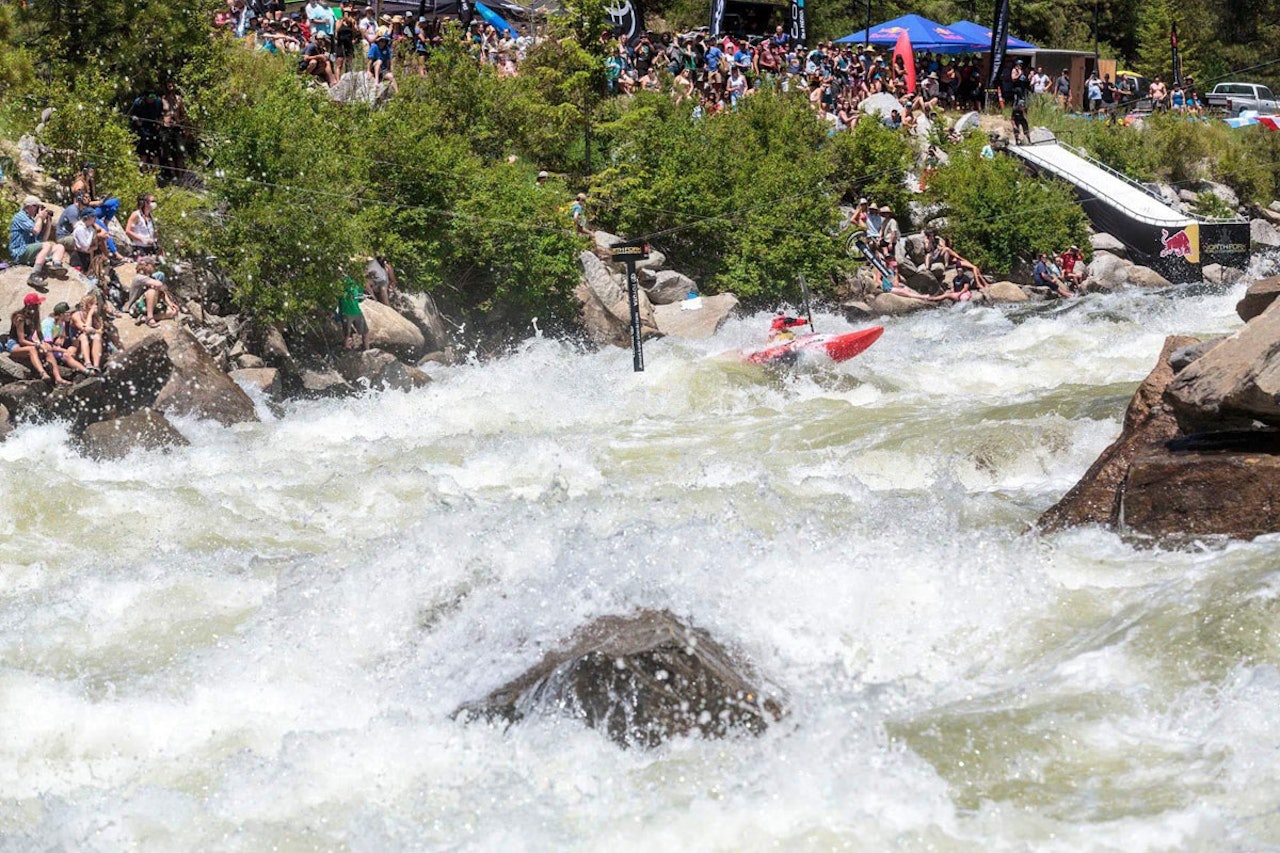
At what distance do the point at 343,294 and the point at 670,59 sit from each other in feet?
43.7

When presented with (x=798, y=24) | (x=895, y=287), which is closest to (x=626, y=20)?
(x=798, y=24)

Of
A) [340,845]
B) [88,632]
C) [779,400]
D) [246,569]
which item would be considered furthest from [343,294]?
[340,845]

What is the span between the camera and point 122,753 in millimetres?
6727

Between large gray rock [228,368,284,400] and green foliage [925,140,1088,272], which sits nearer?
large gray rock [228,368,284,400]

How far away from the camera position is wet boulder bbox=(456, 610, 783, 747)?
6.27 metres

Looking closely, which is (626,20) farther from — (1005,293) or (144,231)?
(144,231)

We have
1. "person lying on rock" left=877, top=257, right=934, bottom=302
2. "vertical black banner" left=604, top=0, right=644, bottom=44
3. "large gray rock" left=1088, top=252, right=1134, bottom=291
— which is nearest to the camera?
"person lying on rock" left=877, top=257, right=934, bottom=302

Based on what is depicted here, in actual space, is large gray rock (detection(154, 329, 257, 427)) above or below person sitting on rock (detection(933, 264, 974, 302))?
above

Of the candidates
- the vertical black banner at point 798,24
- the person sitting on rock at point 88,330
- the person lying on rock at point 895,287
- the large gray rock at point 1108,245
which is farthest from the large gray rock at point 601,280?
the vertical black banner at point 798,24

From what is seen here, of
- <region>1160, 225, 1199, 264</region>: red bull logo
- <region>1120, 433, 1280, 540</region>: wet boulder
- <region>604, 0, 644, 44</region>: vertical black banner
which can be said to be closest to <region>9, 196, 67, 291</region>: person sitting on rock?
<region>1120, 433, 1280, 540</region>: wet boulder

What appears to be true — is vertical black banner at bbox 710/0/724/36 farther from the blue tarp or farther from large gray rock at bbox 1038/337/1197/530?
large gray rock at bbox 1038/337/1197/530

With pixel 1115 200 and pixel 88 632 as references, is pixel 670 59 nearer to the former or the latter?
pixel 1115 200

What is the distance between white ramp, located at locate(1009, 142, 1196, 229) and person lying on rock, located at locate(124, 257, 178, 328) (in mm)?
18990

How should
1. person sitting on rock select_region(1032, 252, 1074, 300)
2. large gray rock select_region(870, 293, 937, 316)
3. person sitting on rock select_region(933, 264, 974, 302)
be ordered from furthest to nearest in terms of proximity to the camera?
person sitting on rock select_region(1032, 252, 1074, 300)
person sitting on rock select_region(933, 264, 974, 302)
large gray rock select_region(870, 293, 937, 316)
